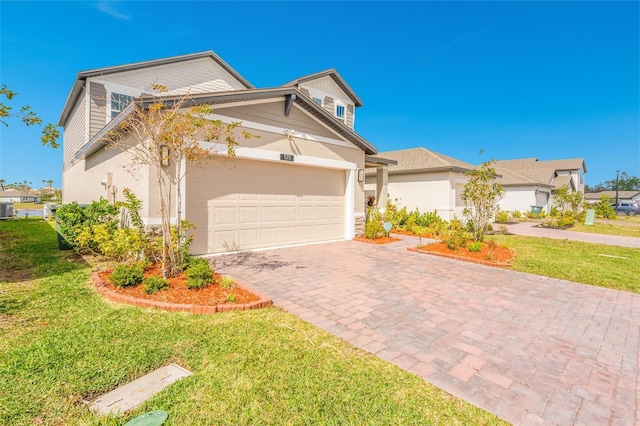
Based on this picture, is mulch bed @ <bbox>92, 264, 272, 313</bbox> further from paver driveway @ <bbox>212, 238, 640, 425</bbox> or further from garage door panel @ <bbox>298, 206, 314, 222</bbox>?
garage door panel @ <bbox>298, 206, 314, 222</bbox>

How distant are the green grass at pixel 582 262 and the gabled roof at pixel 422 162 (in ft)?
18.3

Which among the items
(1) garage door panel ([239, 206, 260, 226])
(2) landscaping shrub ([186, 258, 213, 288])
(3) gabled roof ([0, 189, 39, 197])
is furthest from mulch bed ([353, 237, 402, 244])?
(3) gabled roof ([0, 189, 39, 197])

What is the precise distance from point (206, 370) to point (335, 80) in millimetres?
18314

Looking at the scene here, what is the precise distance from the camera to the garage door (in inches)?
316

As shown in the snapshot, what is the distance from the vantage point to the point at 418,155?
61.8 ft

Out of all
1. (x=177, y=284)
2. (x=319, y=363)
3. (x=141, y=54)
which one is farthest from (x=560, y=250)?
(x=141, y=54)

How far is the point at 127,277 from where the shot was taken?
4895 millimetres

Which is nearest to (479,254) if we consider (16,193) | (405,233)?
(405,233)

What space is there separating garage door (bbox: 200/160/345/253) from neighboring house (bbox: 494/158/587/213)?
54.3ft

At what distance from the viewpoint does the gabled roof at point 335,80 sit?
1655cm

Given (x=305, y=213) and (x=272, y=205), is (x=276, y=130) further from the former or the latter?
(x=305, y=213)

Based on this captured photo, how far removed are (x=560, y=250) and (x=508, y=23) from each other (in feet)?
38.8

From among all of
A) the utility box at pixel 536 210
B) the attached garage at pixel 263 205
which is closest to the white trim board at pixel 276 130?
the attached garage at pixel 263 205

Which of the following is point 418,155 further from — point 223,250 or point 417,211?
point 223,250
